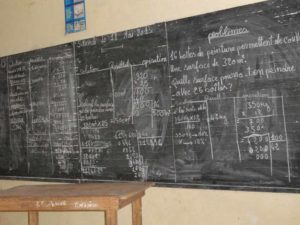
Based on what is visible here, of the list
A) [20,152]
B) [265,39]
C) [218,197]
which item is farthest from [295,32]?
[20,152]

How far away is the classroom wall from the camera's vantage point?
8.60ft

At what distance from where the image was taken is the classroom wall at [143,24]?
2.62 m

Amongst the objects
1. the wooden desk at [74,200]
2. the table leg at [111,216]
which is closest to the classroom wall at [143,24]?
the wooden desk at [74,200]

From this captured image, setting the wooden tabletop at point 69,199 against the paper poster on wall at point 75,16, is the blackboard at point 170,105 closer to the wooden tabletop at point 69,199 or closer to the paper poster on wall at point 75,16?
the paper poster on wall at point 75,16

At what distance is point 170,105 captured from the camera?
115 inches

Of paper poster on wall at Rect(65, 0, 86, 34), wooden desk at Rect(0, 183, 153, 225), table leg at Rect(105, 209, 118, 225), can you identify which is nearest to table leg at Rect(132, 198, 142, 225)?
wooden desk at Rect(0, 183, 153, 225)

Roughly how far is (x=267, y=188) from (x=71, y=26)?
2401 mm

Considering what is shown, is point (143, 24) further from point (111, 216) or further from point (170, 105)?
point (111, 216)

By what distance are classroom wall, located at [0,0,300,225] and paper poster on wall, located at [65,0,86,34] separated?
6 cm

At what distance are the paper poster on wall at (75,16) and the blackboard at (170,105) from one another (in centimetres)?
18

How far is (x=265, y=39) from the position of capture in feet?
8.41

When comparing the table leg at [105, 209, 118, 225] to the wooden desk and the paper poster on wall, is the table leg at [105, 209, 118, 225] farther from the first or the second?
the paper poster on wall

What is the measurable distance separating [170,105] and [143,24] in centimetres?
80

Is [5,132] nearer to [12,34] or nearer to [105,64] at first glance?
[12,34]
